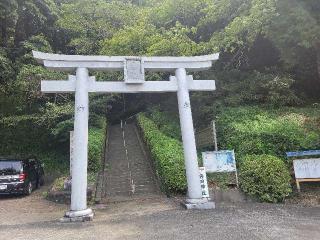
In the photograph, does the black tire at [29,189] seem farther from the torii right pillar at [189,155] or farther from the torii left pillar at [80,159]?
the torii right pillar at [189,155]

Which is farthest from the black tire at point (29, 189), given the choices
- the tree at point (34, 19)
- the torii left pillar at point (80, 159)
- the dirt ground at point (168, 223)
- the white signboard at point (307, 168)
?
the tree at point (34, 19)

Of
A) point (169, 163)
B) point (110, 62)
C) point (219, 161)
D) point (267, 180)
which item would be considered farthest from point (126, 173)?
point (267, 180)

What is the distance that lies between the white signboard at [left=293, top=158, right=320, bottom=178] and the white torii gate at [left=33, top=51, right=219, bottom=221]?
3345 mm

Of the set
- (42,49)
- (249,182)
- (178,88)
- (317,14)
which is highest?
(42,49)

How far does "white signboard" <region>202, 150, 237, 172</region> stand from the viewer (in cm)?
1116

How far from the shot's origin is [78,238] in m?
7.04

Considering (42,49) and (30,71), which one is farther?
(42,49)

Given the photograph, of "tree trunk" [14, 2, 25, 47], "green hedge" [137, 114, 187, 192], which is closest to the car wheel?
"green hedge" [137, 114, 187, 192]

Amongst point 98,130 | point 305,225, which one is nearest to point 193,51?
point 98,130

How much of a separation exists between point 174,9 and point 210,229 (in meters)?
16.6

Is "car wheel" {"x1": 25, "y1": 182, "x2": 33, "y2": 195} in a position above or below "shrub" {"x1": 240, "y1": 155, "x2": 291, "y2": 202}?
above

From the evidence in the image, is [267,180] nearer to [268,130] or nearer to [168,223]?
[268,130]

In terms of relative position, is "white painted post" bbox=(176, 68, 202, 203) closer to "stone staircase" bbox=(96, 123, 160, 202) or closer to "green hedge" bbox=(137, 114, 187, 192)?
"green hedge" bbox=(137, 114, 187, 192)

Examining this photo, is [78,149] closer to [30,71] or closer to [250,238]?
[250,238]
